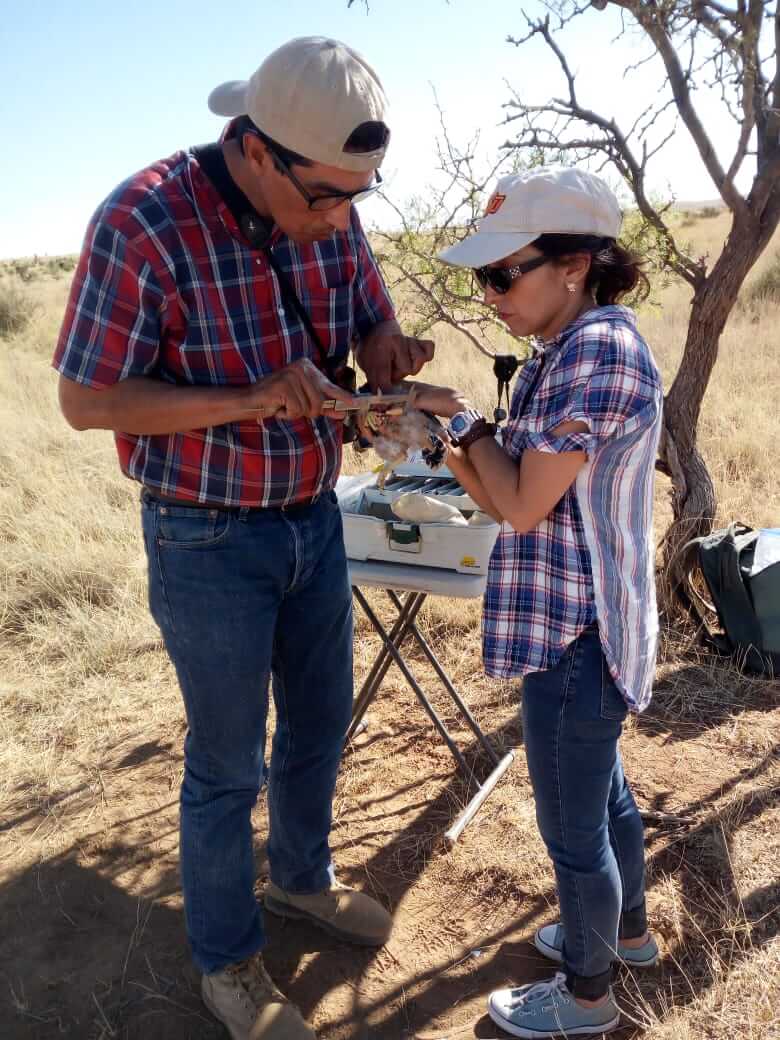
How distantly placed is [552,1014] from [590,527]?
4.12 ft

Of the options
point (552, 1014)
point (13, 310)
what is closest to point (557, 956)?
point (552, 1014)

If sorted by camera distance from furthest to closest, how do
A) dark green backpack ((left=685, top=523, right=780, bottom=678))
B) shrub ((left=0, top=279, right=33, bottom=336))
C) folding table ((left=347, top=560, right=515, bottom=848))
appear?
shrub ((left=0, top=279, right=33, bottom=336)) < dark green backpack ((left=685, top=523, right=780, bottom=678)) < folding table ((left=347, top=560, right=515, bottom=848))

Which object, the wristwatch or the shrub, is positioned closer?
the wristwatch

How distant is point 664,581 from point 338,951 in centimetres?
242

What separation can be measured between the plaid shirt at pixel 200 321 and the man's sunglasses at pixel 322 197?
0.15 metres

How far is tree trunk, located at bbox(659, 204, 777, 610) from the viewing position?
3715 millimetres

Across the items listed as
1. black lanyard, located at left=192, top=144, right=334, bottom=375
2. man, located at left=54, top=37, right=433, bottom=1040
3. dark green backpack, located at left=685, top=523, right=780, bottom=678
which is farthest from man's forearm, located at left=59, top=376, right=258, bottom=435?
dark green backpack, located at left=685, top=523, right=780, bottom=678

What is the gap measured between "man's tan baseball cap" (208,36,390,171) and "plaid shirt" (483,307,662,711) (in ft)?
1.81

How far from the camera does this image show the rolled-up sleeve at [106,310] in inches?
63.4

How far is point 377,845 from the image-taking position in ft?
9.72

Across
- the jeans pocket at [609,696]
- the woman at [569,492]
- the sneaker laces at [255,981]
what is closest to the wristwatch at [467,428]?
the woman at [569,492]

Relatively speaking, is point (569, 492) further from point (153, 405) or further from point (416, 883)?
point (416, 883)

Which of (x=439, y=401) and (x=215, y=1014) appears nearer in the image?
(x=439, y=401)

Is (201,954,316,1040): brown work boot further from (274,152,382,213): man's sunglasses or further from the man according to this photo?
(274,152,382,213): man's sunglasses
